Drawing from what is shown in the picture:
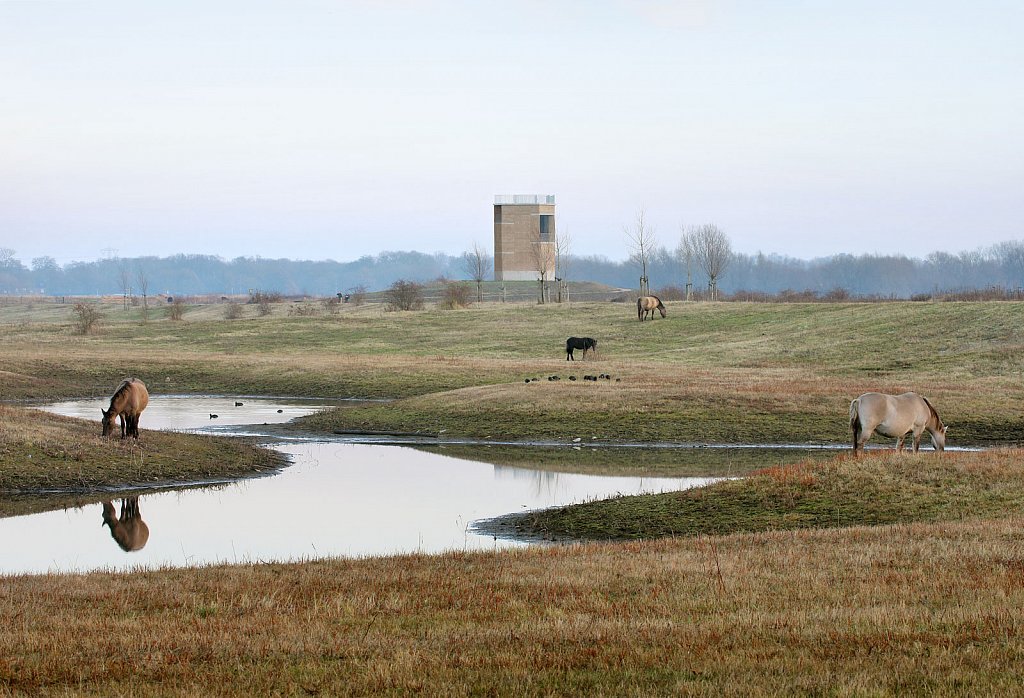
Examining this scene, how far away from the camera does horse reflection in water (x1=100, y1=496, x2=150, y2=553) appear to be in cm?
2053

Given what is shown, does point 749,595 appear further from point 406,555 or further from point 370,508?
point 370,508

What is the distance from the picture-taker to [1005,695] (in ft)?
26.0

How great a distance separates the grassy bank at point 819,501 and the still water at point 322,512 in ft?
6.21

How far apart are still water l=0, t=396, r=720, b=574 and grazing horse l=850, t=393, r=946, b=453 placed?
15.1 ft

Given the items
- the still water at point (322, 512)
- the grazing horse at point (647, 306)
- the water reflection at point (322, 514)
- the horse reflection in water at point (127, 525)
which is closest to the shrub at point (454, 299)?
the grazing horse at point (647, 306)

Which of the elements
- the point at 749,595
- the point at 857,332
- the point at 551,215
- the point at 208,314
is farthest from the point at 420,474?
the point at 551,215

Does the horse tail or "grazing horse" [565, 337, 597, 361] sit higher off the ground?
the horse tail

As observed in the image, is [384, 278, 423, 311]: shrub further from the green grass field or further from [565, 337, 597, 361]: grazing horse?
the green grass field

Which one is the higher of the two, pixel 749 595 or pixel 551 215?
pixel 551 215

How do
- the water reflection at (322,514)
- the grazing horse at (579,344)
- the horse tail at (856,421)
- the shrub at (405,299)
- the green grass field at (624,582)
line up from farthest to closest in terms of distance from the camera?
the shrub at (405,299) < the grazing horse at (579,344) < the horse tail at (856,421) < the water reflection at (322,514) < the green grass field at (624,582)

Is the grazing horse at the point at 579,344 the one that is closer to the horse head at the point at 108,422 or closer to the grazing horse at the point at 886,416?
the horse head at the point at 108,422

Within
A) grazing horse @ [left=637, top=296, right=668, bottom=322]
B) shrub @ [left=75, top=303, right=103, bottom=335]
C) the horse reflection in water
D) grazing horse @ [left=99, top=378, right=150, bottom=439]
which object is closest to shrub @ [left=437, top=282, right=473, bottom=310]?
grazing horse @ [left=637, top=296, right=668, bottom=322]

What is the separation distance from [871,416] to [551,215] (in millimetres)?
131808

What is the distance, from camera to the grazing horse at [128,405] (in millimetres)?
30344
